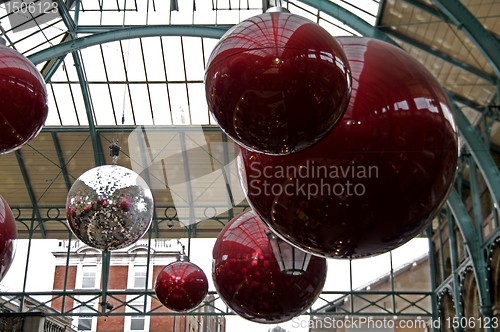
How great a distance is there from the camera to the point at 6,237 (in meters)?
3.24

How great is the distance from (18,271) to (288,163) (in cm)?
1719

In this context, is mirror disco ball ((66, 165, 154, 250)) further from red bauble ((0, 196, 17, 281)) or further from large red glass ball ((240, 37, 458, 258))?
large red glass ball ((240, 37, 458, 258))

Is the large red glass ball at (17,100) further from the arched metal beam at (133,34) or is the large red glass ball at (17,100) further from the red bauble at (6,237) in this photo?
the arched metal beam at (133,34)

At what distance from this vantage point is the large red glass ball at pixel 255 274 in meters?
3.03

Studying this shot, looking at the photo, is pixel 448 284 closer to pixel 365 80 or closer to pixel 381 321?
pixel 381 321

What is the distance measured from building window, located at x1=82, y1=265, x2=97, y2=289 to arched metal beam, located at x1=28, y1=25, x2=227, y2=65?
10262mm

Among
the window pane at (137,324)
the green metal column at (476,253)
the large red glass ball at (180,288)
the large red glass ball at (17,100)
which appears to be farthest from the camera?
the window pane at (137,324)

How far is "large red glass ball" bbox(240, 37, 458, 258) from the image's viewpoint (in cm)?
192

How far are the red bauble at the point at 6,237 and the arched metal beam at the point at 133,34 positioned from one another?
10387mm

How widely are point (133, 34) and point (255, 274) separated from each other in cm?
1136

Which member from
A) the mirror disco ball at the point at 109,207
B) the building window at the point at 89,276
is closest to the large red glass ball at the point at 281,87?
the mirror disco ball at the point at 109,207

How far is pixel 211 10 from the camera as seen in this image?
1557 centimetres

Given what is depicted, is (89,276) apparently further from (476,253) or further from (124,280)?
(476,253)

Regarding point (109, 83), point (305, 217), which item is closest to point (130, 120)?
point (109, 83)
